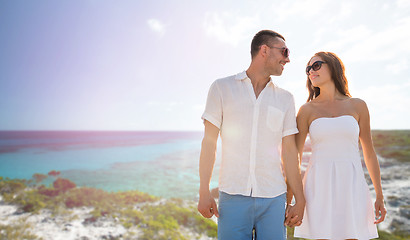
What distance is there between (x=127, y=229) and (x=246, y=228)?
7.98m

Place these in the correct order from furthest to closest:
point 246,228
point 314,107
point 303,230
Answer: point 314,107
point 303,230
point 246,228

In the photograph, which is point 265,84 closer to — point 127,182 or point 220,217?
point 220,217

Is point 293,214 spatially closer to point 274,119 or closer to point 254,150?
point 254,150

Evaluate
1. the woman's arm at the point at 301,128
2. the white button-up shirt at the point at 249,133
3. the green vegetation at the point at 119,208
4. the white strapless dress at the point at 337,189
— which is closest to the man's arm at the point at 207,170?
the white button-up shirt at the point at 249,133

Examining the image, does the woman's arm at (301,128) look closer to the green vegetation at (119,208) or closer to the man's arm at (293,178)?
the man's arm at (293,178)

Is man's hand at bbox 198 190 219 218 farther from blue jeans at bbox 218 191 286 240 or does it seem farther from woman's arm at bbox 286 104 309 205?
woman's arm at bbox 286 104 309 205

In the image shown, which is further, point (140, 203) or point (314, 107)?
point (140, 203)

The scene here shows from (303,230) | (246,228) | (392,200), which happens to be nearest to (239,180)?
(246,228)

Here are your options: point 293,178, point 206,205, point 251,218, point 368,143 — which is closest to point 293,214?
point 293,178

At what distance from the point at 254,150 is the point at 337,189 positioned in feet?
4.69

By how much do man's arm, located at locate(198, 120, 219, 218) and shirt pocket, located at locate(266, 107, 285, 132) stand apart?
56 cm

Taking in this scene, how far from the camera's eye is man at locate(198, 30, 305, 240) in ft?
8.13

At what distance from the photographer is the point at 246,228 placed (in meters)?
2.48

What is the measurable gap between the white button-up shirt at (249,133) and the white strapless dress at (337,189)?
0.81 meters
